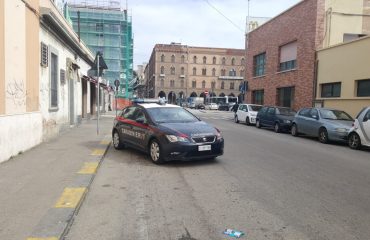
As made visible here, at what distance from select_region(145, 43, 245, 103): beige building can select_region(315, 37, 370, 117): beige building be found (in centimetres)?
7770

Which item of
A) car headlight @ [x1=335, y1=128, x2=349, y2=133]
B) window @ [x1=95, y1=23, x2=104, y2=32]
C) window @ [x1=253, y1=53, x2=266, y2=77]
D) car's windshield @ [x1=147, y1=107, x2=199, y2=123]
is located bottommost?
car headlight @ [x1=335, y1=128, x2=349, y2=133]

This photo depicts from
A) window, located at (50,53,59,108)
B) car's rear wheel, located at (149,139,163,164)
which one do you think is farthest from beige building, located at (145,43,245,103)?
car's rear wheel, located at (149,139,163,164)

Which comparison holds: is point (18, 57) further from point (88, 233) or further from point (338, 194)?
point (338, 194)

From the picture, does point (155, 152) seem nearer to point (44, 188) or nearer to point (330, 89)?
point (44, 188)

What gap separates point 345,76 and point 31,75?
15.5 m

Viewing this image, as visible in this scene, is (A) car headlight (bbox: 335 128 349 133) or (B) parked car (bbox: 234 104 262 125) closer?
(A) car headlight (bbox: 335 128 349 133)

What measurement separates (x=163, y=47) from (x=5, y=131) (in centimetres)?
9423

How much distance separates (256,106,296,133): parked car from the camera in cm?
1927

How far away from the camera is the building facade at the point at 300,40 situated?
22812 mm

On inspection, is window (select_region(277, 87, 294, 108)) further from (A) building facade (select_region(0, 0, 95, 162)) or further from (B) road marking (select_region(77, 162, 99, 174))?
(B) road marking (select_region(77, 162, 99, 174))

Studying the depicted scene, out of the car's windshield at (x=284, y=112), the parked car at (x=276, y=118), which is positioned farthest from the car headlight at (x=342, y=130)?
the car's windshield at (x=284, y=112)

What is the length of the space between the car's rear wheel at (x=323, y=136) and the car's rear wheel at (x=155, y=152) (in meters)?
8.32

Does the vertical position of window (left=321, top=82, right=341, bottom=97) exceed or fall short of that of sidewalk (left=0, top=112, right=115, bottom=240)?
it exceeds it

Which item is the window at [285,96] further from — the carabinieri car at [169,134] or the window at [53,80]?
the carabinieri car at [169,134]
